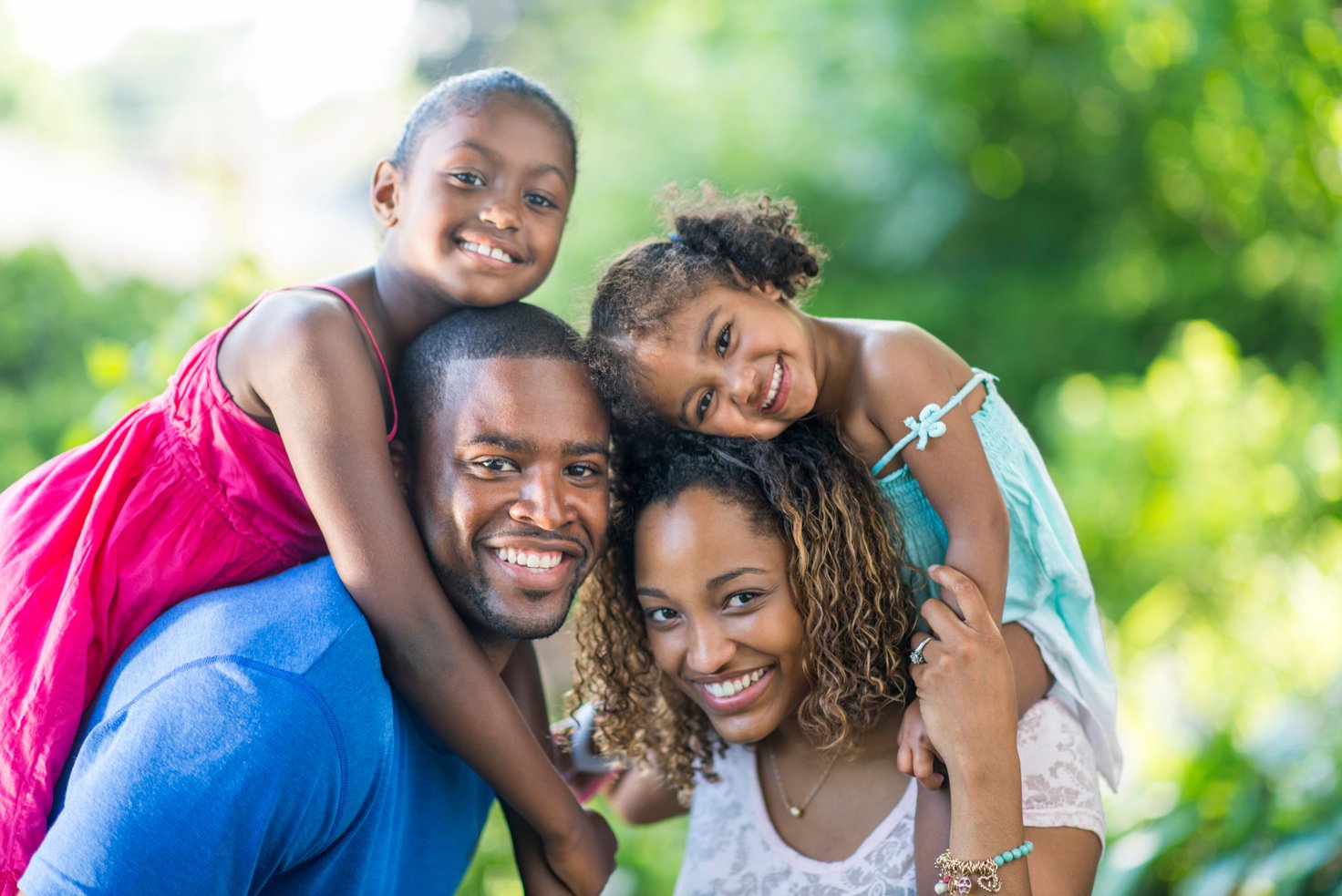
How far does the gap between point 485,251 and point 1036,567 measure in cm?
138

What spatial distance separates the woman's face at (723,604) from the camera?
237 cm

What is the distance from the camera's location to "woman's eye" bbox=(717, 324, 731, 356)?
2553mm

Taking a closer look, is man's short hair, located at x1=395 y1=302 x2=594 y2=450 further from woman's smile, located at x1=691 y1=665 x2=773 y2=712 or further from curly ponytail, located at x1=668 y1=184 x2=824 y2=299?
woman's smile, located at x1=691 y1=665 x2=773 y2=712

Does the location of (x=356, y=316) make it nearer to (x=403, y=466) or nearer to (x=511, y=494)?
(x=403, y=466)

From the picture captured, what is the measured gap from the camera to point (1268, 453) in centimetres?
637

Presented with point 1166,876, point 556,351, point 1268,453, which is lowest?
point 1166,876

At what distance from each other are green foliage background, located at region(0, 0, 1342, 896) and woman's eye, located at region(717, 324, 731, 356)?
2347 mm

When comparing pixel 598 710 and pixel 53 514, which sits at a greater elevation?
pixel 53 514

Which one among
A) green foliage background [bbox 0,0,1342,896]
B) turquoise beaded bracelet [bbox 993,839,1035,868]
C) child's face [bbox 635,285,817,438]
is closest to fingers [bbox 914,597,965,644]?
turquoise beaded bracelet [bbox 993,839,1035,868]

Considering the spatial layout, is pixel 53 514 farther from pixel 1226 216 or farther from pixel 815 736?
pixel 1226 216

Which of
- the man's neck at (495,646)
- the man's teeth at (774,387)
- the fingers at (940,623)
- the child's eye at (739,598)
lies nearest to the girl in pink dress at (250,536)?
the man's neck at (495,646)

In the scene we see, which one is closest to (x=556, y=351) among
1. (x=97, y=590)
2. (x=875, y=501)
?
(x=875, y=501)

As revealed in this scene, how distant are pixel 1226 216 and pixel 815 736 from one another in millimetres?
6944

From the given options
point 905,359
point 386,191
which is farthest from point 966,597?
point 386,191
